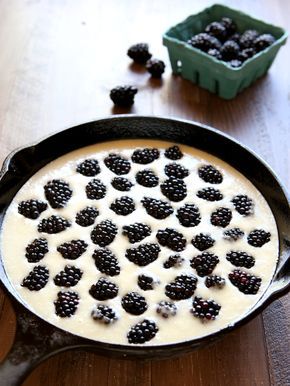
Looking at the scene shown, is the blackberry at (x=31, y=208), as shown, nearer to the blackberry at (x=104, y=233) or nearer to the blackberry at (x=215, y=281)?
the blackberry at (x=104, y=233)

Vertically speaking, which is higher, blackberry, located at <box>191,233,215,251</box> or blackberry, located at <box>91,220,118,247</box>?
blackberry, located at <box>91,220,118,247</box>

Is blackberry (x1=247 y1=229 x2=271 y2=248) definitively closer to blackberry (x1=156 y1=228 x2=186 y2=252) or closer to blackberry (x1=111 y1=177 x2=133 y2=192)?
blackberry (x1=156 y1=228 x2=186 y2=252)

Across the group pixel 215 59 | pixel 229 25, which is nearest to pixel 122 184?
pixel 215 59

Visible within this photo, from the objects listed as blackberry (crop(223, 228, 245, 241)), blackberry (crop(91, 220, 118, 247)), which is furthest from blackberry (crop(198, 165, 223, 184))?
blackberry (crop(91, 220, 118, 247))

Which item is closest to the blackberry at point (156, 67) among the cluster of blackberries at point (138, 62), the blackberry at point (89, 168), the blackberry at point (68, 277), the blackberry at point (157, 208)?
the cluster of blackberries at point (138, 62)

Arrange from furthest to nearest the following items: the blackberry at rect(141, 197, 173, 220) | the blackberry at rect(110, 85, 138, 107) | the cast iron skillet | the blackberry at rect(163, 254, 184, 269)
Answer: the blackberry at rect(110, 85, 138, 107), the blackberry at rect(141, 197, 173, 220), the blackberry at rect(163, 254, 184, 269), the cast iron skillet
